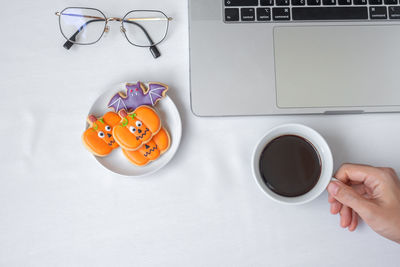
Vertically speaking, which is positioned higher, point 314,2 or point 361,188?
point 314,2

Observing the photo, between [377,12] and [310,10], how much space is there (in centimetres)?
12

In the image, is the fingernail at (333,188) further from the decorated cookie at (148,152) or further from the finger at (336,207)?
the decorated cookie at (148,152)

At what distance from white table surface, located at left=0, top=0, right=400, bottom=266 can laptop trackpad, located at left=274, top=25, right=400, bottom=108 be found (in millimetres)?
46

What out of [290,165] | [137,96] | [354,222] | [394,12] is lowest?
[354,222]

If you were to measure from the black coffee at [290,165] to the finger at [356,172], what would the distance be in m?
0.04

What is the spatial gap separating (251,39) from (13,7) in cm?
48

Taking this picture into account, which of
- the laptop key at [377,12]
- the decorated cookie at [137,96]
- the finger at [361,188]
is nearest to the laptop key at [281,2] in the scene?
the laptop key at [377,12]

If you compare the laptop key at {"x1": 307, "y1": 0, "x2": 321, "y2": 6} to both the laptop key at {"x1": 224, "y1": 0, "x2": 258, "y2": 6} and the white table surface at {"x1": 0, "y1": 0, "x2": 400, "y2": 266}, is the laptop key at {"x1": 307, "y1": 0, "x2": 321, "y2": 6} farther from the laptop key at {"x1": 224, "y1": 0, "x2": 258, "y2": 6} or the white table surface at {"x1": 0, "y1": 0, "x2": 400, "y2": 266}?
the white table surface at {"x1": 0, "y1": 0, "x2": 400, "y2": 266}

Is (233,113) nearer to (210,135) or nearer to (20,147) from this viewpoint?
(210,135)

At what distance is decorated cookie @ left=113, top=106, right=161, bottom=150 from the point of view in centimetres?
51

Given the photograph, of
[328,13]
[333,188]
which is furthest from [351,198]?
[328,13]

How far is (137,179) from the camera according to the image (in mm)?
564

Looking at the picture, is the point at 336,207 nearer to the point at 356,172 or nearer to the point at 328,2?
the point at 356,172

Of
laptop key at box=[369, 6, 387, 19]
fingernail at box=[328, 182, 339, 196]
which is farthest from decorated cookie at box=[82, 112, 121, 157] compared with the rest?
laptop key at box=[369, 6, 387, 19]
